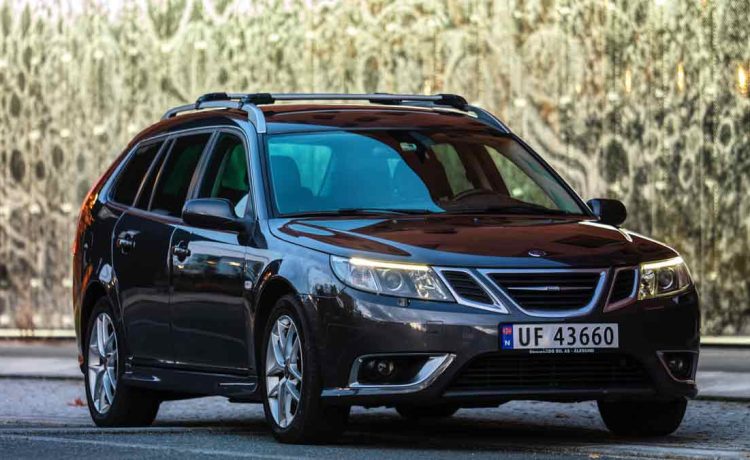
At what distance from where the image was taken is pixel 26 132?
18.4m

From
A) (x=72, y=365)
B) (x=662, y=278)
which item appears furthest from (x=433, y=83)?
(x=662, y=278)

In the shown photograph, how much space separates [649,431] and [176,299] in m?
2.46

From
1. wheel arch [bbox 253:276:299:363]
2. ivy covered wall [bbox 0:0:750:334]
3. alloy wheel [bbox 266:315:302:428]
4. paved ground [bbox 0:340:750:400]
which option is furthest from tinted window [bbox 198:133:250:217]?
A: ivy covered wall [bbox 0:0:750:334]

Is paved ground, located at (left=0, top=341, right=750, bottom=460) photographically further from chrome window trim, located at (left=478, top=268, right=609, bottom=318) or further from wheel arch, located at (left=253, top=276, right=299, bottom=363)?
chrome window trim, located at (left=478, top=268, right=609, bottom=318)

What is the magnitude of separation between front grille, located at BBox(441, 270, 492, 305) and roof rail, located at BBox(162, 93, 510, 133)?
72.8 inches

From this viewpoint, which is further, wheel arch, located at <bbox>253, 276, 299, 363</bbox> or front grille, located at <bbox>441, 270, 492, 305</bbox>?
wheel arch, located at <bbox>253, 276, 299, 363</bbox>

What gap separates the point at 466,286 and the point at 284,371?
1.03m

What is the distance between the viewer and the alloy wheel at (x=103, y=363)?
11.5 m

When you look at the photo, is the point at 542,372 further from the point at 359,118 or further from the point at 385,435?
the point at 359,118

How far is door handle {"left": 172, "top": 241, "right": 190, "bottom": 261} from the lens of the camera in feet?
34.3

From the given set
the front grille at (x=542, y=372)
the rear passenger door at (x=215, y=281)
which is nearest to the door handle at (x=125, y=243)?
the rear passenger door at (x=215, y=281)

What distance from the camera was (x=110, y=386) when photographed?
1157 centimetres

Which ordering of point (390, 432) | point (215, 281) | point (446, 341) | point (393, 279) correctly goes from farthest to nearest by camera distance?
point (390, 432) < point (215, 281) < point (393, 279) < point (446, 341)

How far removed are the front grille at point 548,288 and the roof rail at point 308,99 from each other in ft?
6.47
